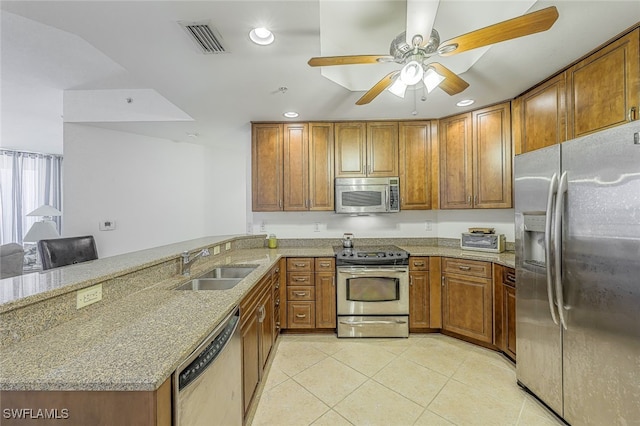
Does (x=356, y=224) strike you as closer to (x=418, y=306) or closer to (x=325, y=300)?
(x=325, y=300)

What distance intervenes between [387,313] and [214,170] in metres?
3.89

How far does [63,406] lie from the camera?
758mm

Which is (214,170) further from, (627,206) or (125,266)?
(627,206)

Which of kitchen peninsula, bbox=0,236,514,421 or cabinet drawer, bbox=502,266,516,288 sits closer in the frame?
kitchen peninsula, bbox=0,236,514,421

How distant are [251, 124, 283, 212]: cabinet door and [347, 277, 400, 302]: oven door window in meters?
1.31

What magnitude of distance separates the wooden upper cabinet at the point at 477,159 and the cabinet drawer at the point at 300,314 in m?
1.96

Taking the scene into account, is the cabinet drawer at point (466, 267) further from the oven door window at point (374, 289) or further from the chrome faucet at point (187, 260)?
the chrome faucet at point (187, 260)

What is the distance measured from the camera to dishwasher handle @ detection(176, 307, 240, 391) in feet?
3.02

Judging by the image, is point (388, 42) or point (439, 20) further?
point (388, 42)

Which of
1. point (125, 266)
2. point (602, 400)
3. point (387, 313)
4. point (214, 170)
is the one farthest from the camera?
point (214, 170)

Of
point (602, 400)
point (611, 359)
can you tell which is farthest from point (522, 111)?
point (602, 400)

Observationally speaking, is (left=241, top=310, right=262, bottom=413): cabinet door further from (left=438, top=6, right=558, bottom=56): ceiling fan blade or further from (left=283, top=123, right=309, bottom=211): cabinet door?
(left=438, top=6, right=558, bottom=56): ceiling fan blade

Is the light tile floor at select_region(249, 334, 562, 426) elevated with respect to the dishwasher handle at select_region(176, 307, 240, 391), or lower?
lower

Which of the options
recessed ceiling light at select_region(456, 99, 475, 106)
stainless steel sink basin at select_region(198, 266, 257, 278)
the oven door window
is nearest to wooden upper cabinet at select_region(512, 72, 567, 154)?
recessed ceiling light at select_region(456, 99, 475, 106)
